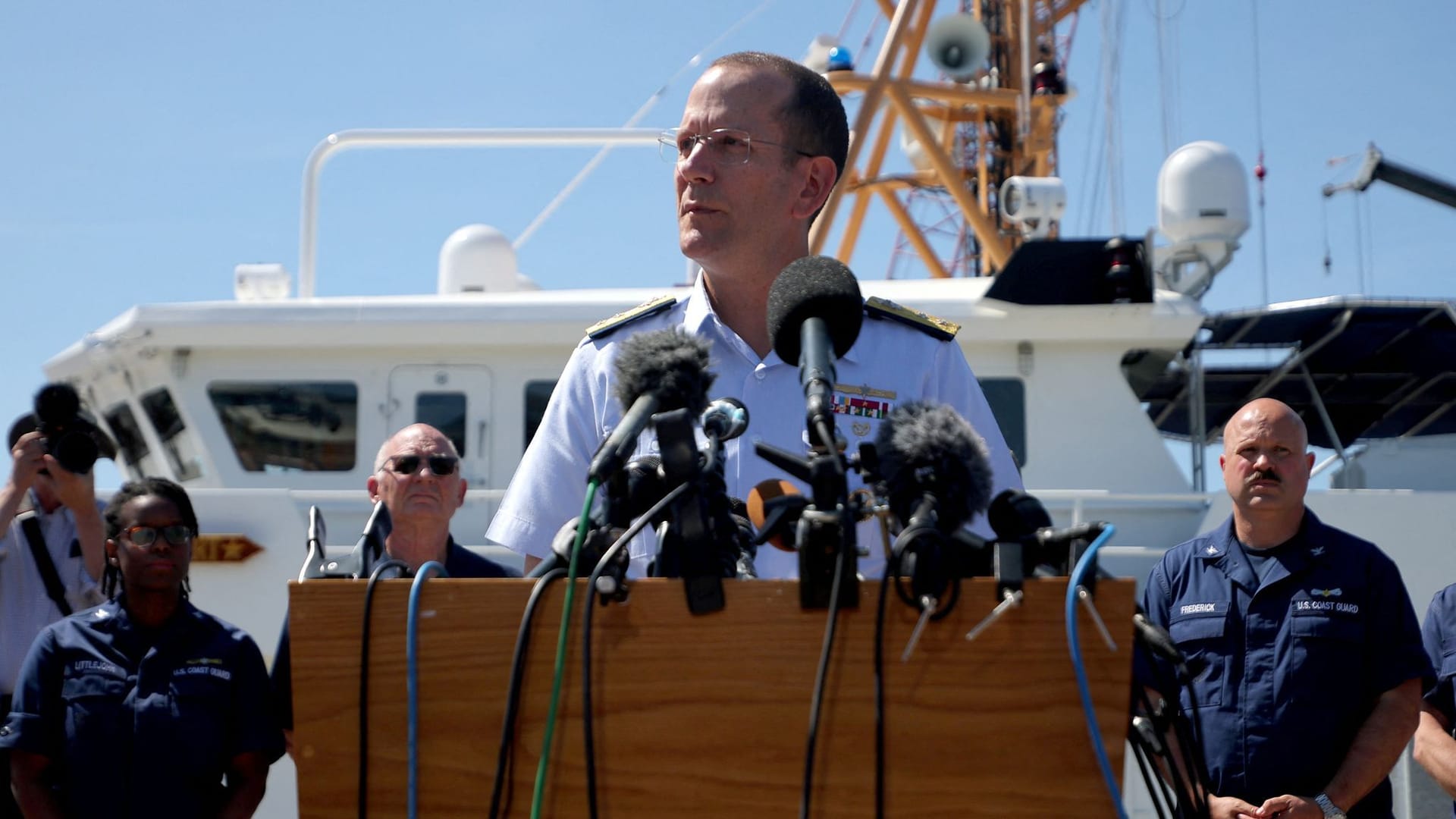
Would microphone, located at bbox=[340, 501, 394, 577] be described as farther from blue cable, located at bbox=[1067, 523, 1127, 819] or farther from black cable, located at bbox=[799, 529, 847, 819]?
blue cable, located at bbox=[1067, 523, 1127, 819]

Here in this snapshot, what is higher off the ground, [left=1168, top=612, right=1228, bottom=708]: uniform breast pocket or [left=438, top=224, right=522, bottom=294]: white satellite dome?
[left=438, top=224, right=522, bottom=294]: white satellite dome

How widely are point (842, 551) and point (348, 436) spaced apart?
621 cm

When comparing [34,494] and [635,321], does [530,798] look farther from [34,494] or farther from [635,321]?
[34,494]

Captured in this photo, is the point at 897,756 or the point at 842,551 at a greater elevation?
the point at 842,551

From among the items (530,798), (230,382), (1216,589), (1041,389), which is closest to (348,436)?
(230,382)

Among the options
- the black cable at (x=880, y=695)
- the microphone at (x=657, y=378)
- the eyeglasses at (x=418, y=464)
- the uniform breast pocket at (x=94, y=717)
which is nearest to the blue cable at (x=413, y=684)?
the microphone at (x=657, y=378)

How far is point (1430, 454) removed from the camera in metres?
7.36

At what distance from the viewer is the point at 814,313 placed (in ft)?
5.54

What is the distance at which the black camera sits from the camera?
4.12 meters

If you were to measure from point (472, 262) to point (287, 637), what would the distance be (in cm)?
536

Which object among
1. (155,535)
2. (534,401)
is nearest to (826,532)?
(155,535)

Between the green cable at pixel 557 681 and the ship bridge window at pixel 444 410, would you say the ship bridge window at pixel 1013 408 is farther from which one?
the green cable at pixel 557 681

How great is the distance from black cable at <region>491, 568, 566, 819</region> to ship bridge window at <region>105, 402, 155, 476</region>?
6.85m

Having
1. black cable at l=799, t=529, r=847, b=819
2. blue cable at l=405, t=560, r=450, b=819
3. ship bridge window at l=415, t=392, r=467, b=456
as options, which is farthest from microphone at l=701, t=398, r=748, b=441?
ship bridge window at l=415, t=392, r=467, b=456
